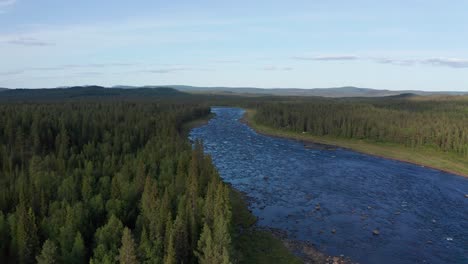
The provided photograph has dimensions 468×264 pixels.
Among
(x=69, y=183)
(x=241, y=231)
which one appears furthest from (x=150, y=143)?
(x=241, y=231)

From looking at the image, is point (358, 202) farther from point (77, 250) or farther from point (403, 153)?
point (403, 153)

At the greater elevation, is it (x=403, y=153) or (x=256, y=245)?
(x=403, y=153)

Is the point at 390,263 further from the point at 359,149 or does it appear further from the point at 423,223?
the point at 359,149

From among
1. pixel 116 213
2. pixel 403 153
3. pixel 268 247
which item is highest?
pixel 116 213

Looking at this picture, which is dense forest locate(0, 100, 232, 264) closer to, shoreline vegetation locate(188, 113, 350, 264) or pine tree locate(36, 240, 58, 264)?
pine tree locate(36, 240, 58, 264)

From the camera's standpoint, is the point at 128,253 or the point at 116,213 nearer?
the point at 128,253

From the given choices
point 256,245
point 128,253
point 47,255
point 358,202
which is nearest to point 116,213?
point 47,255

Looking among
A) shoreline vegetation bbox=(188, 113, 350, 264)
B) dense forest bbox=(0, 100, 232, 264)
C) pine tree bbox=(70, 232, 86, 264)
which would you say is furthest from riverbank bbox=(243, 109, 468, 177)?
pine tree bbox=(70, 232, 86, 264)
